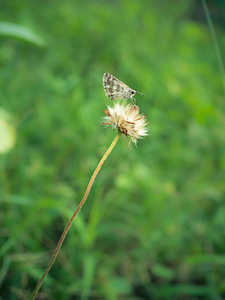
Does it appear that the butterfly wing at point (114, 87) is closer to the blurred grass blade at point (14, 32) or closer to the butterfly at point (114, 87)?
the butterfly at point (114, 87)

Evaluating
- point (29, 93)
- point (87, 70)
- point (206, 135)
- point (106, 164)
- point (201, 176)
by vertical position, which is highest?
point (87, 70)

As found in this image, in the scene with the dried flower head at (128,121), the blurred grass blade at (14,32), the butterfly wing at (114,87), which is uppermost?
the blurred grass blade at (14,32)

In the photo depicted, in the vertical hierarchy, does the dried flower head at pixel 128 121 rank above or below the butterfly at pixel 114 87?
below

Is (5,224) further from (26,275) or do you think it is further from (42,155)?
(42,155)

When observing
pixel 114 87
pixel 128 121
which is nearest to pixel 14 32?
pixel 114 87

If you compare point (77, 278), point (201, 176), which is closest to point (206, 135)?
point (201, 176)

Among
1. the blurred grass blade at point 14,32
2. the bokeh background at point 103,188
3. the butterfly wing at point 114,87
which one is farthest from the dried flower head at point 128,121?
the blurred grass blade at point 14,32

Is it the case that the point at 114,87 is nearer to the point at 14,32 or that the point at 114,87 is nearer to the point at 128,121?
the point at 128,121
